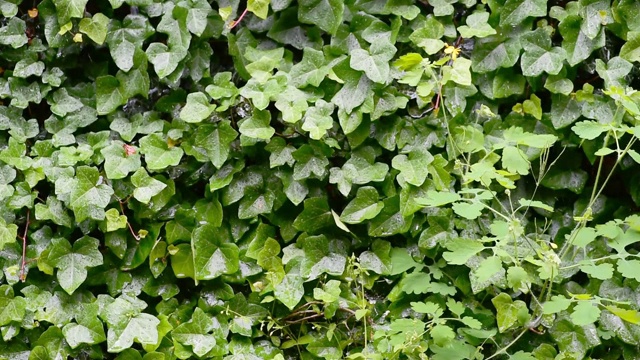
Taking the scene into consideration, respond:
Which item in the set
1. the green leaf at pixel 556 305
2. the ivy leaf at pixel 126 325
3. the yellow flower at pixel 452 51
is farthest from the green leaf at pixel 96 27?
the green leaf at pixel 556 305

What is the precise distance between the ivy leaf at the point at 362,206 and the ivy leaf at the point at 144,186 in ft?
1.79

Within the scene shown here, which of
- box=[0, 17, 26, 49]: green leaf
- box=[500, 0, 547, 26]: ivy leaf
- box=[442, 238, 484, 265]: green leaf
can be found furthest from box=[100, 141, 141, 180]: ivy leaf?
box=[500, 0, 547, 26]: ivy leaf

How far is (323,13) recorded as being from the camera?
1.96 m

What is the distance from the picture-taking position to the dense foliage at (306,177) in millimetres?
1871

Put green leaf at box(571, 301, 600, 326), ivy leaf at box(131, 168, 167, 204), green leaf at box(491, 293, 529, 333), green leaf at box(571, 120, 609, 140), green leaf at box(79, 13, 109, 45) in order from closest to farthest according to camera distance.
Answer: green leaf at box(571, 301, 600, 326) → green leaf at box(571, 120, 609, 140) → green leaf at box(491, 293, 529, 333) → ivy leaf at box(131, 168, 167, 204) → green leaf at box(79, 13, 109, 45)

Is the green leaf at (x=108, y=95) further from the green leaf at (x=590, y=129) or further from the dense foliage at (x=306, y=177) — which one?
the green leaf at (x=590, y=129)

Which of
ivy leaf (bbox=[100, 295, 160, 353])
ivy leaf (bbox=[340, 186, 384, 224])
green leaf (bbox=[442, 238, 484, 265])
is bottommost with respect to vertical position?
ivy leaf (bbox=[100, 295, 160, 353])

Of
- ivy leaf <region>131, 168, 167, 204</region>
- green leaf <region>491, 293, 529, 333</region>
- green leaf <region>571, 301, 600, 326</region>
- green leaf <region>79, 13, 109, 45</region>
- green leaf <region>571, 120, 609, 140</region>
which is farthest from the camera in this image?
green leaf <region>79, 13, 109, 45</region>

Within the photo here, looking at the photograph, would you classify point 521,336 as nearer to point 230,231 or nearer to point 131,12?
point 230,231

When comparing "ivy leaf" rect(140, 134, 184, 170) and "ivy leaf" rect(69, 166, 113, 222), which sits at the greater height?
"ivy leaf" rect(140, 134, 184, 170)

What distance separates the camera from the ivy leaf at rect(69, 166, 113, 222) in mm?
1878

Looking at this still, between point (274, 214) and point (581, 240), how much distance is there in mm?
880

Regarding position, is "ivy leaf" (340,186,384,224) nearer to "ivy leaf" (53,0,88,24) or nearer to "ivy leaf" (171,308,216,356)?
"ivy leaf" (171,308,216,356)

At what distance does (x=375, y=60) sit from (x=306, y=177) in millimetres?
389
